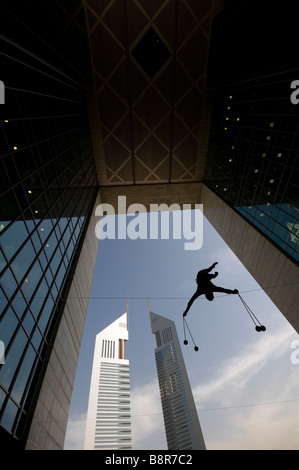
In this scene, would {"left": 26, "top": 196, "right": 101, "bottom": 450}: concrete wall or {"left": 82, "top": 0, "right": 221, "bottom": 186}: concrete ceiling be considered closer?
{"left": 26, "top": 196, "right": 101, "bottom": 450}: concrete wall

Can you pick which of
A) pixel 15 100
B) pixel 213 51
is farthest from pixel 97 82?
pixel 15 100

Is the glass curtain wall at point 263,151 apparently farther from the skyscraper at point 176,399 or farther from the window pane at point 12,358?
the skyscraper at point 176,399

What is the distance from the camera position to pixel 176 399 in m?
158

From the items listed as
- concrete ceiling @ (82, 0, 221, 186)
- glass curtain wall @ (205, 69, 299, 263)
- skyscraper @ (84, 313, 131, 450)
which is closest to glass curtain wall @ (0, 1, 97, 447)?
concrete ceiling @ (82, 0, 221, 186)

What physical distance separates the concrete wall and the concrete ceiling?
11772 mm

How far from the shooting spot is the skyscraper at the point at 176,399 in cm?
14057

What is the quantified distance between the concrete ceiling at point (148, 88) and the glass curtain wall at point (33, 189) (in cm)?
246

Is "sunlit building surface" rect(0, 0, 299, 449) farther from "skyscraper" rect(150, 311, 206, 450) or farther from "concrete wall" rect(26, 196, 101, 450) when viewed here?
"skyscraper" rect(150, 311, 206, 450)

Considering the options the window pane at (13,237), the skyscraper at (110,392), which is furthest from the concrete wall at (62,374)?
the skyscraper at (110,392)

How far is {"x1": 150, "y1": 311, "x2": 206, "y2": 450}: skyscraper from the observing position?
140575 mm

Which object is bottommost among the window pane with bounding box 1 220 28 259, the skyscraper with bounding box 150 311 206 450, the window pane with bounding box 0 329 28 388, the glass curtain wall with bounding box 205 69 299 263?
the window pane with bounding box 0 329 28 388

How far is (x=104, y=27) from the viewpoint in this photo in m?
18.2

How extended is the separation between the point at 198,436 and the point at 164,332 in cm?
7187

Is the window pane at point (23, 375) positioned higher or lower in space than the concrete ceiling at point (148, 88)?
lower
